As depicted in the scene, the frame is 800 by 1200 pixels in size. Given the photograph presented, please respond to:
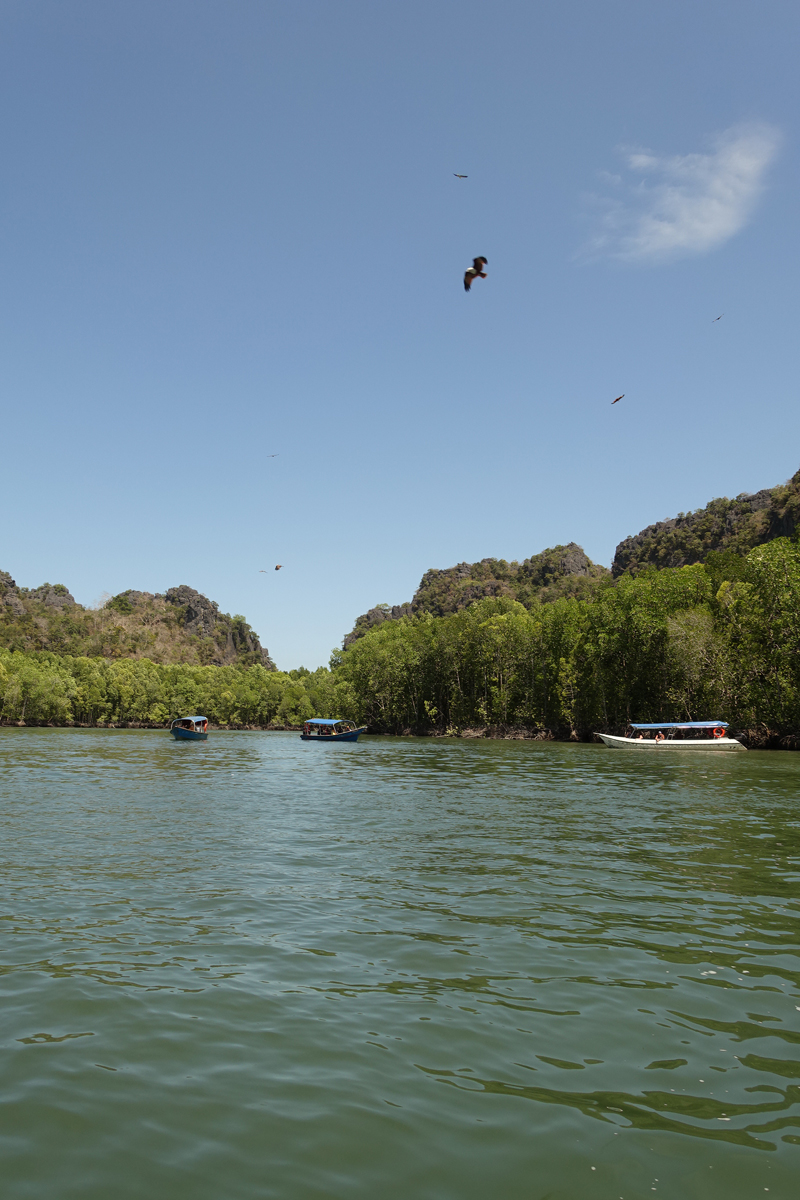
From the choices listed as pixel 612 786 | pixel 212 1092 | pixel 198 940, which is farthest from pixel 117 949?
pixel 612 786

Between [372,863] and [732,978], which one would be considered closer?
[732,978]

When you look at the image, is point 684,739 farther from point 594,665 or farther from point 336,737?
point 336,737

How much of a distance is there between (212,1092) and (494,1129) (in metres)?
2.63

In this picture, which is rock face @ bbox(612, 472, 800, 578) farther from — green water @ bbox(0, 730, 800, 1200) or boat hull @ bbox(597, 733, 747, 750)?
green water @ bbox(0, 730, 800, 1200)

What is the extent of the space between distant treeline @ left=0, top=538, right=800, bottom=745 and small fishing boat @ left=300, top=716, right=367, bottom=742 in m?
18.9

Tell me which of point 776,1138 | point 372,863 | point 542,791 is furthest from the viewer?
point 542,791

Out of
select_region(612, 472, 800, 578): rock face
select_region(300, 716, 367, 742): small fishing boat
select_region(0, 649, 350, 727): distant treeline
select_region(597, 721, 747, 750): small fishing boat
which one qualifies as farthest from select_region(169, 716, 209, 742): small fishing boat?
select_region(612, 472, 800, 578): rock face

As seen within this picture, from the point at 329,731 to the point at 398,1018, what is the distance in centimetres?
8997

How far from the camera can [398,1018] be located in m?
8.66

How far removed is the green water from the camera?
5.84m

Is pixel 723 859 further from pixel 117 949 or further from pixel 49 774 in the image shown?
pixel 49 774

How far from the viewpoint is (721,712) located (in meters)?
72.6

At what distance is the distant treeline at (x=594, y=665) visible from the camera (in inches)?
2670

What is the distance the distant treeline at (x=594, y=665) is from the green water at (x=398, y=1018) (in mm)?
53001
